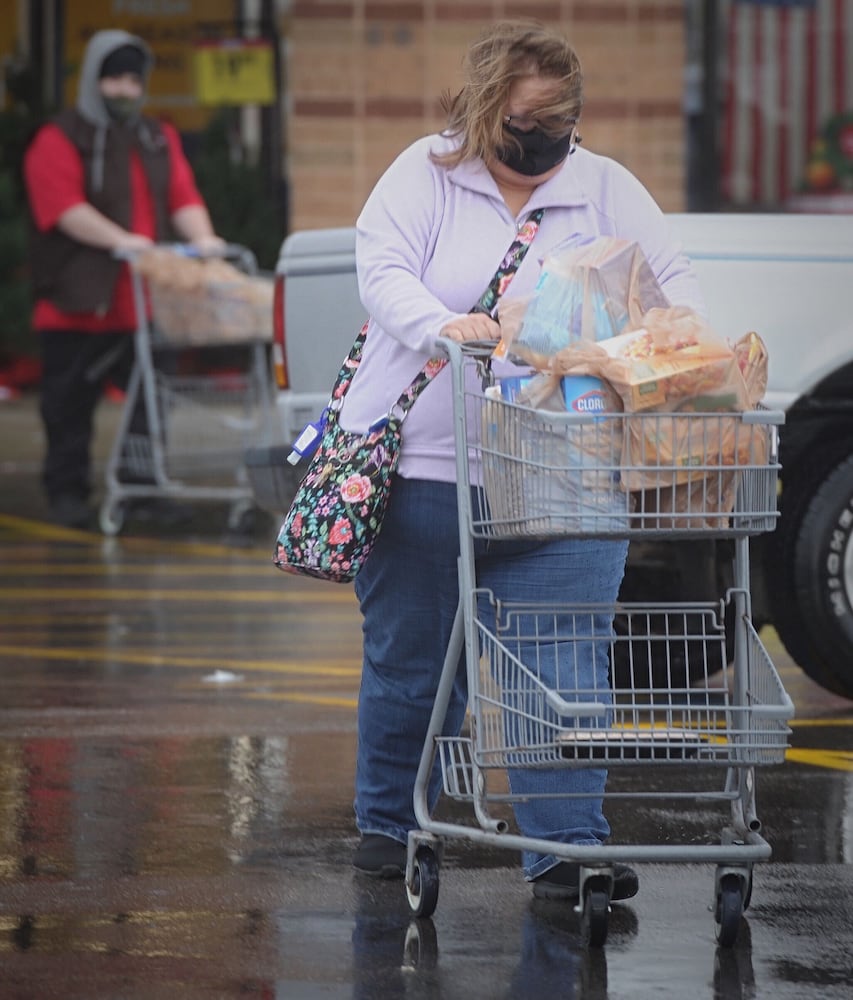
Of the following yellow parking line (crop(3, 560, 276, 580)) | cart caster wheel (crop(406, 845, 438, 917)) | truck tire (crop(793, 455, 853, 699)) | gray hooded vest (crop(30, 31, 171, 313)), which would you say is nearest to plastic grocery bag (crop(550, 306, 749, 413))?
cart caster wheel (crop(406, 845, 438, 917))

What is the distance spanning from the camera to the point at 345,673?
26.7 feet

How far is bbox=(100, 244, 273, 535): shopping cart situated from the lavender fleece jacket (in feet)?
20.1

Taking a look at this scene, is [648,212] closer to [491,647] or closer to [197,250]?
[491,647]

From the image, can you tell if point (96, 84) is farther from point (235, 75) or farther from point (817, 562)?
point (817, 562)

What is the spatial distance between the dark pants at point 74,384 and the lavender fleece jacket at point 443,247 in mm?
6926

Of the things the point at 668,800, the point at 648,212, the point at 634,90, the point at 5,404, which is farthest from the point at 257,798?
the point at 5,404

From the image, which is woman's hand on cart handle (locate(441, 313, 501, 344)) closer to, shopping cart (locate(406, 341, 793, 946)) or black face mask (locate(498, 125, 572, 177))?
shopping cart (locate(406, 341, 793, 946))

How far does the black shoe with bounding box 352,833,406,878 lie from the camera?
207 inches

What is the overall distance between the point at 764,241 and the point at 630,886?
8.68 ft

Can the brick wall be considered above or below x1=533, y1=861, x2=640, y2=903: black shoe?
above

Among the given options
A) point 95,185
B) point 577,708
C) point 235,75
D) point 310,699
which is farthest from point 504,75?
point 235,75

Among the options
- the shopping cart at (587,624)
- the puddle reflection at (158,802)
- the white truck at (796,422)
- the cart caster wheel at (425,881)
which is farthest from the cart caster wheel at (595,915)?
the white truck at (796,422)

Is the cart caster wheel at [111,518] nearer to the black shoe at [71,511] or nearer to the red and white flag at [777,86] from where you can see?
the black shoe at [71,511]

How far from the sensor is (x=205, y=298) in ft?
36.7
